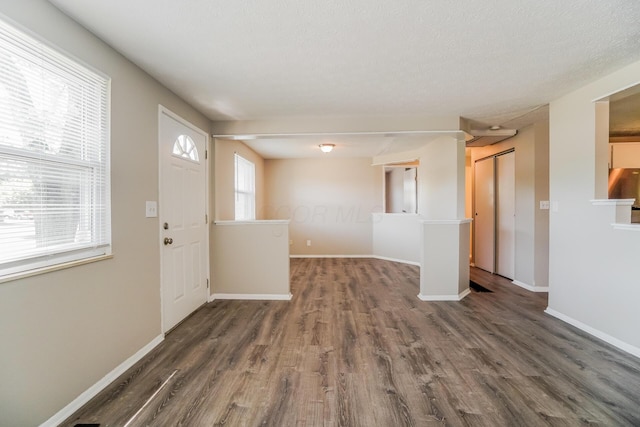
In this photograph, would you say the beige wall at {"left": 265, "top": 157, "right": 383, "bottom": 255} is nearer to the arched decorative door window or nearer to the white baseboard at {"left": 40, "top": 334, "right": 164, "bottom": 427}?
the arched decorative door window

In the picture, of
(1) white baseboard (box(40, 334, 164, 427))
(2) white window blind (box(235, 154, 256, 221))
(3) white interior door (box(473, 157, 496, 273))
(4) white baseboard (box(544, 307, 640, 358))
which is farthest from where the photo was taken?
(3) white interior door (box(473, 157, 496, 273))

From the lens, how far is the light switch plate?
2.13m

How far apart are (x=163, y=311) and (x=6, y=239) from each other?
4.49 ft

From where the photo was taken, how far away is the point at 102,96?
172cm

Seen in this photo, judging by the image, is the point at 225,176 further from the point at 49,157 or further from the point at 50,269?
the point at 50,269

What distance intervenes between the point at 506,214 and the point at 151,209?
5.01 metres

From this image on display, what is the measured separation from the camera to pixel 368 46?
70.1 inches

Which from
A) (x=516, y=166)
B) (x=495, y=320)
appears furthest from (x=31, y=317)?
(x=516, y=166)

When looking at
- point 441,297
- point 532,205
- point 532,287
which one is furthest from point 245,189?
point 532,287

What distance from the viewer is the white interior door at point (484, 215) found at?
452 cm

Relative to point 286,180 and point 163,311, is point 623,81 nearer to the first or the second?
point 163,311

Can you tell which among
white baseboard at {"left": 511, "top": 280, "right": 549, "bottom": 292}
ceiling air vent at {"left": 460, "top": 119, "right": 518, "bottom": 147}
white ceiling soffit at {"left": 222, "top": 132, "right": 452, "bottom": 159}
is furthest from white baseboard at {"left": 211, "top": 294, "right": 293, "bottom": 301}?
white baseboard at {"left": 511, "top": 280, "right": 549, "bottom": 292}

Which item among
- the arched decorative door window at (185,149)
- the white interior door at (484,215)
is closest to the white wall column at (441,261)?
the white interior door at (484,215)

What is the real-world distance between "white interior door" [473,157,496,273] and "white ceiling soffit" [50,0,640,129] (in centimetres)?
208
